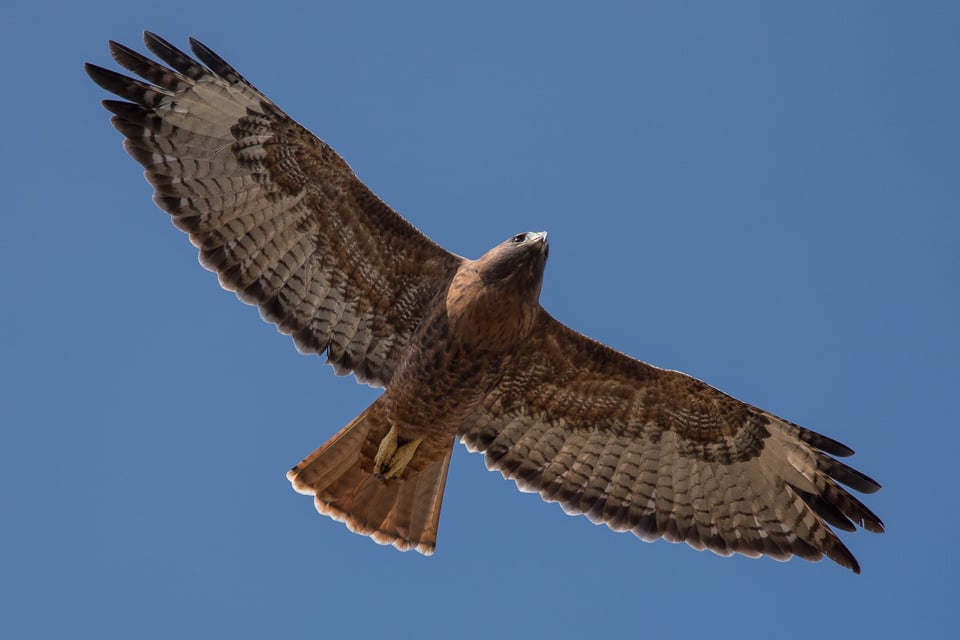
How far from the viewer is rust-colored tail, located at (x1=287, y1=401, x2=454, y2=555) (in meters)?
10.9

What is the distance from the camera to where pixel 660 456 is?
11.6 m

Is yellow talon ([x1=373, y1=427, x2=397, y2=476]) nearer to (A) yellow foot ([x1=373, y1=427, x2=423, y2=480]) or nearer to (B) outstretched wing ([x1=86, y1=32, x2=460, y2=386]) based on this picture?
(A) yellow foot ([x1=373, y1=427, x2=423, y2=480])

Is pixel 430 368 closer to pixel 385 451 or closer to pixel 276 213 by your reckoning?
pixel 385 451

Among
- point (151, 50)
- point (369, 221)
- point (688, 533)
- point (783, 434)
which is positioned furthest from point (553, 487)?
point (151, 50)

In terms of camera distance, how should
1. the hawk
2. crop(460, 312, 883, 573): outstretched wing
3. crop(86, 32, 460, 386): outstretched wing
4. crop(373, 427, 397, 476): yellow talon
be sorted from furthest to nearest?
crop(460, 312, 883, 573): outstretched wing < crop(373, 427, 397, 476): yellow talon < the hawk < crop(86, 32, 460, 386): outstretched wing

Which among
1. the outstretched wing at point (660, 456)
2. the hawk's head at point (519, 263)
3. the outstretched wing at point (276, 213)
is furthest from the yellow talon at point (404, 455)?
the hawk's head at point (519, 263)

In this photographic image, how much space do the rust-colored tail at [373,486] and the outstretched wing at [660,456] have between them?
0.64 metres

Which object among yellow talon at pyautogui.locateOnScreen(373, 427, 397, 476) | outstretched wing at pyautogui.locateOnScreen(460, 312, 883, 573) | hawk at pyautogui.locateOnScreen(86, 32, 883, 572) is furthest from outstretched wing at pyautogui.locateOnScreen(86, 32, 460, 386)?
outstretched wing at pyautogui.locateOnScreen(460, 312, 883, 573)

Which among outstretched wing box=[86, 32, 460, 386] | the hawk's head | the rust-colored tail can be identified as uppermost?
the hawk's head

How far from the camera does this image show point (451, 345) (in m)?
10.6

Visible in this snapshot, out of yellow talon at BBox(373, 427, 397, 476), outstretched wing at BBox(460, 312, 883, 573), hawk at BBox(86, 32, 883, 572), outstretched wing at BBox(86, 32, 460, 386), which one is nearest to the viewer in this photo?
outstretched wing at BBox(86, 32, 460, 386)

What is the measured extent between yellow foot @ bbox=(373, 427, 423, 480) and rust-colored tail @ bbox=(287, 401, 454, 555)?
0.16ft

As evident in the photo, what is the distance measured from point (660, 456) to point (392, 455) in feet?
7.99

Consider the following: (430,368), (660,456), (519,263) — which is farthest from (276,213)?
(660,456)
